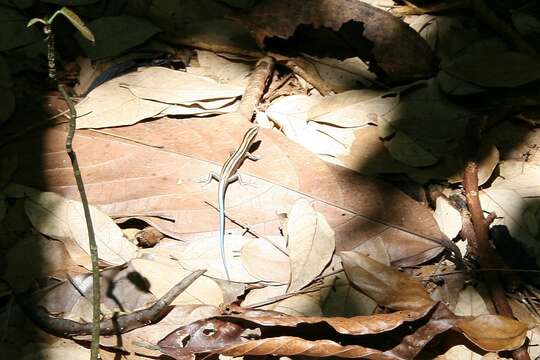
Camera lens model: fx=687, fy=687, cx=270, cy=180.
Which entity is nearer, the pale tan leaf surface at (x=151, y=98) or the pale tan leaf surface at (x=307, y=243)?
the pale tan leaf surface at (x=307, y=243)

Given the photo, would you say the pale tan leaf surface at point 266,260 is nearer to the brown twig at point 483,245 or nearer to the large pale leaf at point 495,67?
the brown twig at point 483,245

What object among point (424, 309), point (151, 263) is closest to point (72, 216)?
point (151, 263)

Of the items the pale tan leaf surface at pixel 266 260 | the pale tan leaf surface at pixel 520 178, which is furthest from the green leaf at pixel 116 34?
the pale tan leaf surface at pixel 520 178

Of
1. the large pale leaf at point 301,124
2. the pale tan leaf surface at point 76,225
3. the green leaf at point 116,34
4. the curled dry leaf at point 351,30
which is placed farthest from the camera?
the green leaf at point 116,34

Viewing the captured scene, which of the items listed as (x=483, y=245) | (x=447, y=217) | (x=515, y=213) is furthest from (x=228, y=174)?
(x=515, y=213)

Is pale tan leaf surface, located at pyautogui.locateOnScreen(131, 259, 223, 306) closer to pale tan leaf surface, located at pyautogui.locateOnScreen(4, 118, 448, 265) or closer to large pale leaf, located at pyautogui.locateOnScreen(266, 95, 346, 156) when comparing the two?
pale tan leaf surface, located at pyautogui.locateOnScreen(4, 118, 448, 265)

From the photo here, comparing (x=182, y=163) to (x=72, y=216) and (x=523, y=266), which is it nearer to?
(x=72, y=216)
